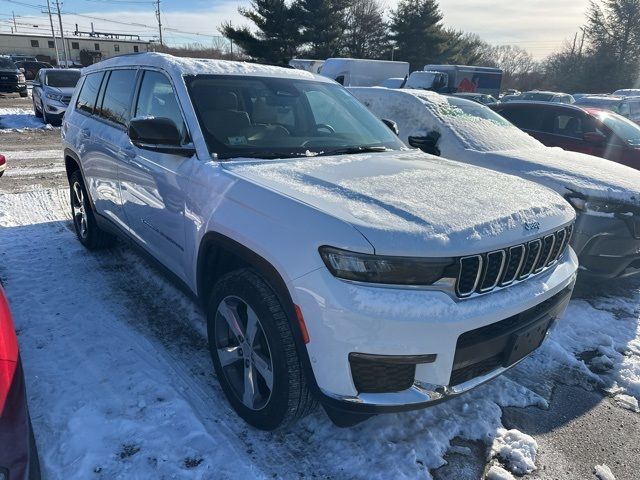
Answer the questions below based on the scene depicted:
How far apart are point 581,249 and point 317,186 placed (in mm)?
2876

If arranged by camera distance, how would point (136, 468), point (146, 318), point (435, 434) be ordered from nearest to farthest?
point (136, 468) < point (435, 434) < point (146, 318)

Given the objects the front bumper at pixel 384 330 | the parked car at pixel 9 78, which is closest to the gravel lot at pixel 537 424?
the front bumper at pixel 384 330

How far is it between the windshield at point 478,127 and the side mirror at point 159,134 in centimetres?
362

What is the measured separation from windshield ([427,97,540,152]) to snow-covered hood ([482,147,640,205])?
0.22 m

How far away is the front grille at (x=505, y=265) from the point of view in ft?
6.81

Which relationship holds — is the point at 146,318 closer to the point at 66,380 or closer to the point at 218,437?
the point at 66,380

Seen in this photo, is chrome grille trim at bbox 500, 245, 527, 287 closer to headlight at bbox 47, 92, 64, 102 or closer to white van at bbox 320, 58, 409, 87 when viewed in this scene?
headlight at bbox 47, 92, 64, 102

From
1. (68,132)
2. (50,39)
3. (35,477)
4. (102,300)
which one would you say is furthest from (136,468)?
(50,39)

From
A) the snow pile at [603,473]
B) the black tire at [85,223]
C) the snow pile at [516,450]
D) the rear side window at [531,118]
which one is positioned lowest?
the snow pile at [603,473]

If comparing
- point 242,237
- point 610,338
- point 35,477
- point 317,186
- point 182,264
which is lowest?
point 610,338

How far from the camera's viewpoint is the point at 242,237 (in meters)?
2.35

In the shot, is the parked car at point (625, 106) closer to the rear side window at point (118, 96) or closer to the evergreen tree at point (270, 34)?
the rear side window at point (118, 96)

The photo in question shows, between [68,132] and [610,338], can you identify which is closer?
[610,338]

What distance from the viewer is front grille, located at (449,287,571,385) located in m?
2.07
